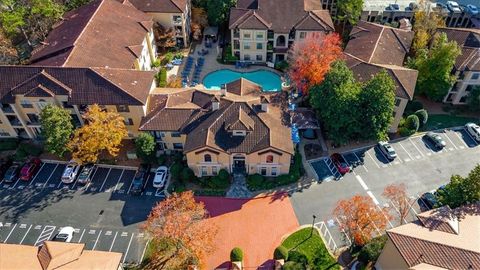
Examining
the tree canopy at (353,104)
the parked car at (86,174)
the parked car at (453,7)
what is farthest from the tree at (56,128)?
the parked car at (453,7)

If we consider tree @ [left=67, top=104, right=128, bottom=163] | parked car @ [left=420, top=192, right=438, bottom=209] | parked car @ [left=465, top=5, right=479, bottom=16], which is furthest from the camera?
parked car @ [left=465, top=5, right=479, bottom=16]

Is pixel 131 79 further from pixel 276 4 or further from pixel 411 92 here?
pixel 411 92

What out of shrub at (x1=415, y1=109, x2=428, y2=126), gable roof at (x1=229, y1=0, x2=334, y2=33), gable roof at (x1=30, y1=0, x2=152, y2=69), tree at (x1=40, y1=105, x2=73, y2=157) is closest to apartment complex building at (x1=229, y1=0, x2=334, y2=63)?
gable roof at (x1=229, y1=0, x2=334, y2=33)

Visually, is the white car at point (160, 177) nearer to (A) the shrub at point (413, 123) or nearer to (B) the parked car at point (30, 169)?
(B) the parked car at point (30, 169)

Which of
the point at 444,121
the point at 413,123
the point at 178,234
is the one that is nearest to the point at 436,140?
the point at 413,123

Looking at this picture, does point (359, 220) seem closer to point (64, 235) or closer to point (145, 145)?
point (145, 145)

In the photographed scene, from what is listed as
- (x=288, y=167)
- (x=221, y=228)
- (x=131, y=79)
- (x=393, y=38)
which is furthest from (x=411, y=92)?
(x=131, y=79)

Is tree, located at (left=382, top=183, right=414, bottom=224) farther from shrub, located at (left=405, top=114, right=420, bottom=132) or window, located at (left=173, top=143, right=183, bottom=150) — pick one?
window, located at (left=173, top=143, right=183, bottom=150)
